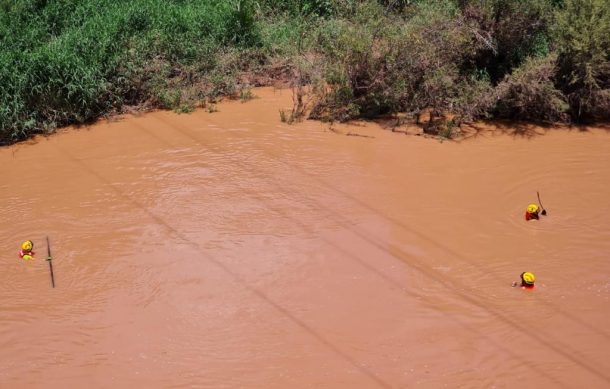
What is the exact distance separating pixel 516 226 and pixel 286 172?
2655mm

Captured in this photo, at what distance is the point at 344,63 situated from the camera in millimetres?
8875

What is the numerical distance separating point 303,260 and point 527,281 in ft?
6.53

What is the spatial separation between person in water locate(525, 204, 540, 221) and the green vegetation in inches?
82.4

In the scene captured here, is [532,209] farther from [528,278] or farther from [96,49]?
[96,49]

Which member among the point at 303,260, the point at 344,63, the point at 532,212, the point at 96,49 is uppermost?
the point at 96,49

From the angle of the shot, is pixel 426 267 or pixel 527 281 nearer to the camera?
pixel 527 281

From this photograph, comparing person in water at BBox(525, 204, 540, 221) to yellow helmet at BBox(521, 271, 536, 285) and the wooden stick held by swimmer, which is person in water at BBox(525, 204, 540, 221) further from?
yellow helmet at BBox(521, 271, 536, 285)

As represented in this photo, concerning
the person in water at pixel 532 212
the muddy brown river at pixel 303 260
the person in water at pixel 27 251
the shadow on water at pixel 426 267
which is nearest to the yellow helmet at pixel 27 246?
the person in water at pixel 27 251

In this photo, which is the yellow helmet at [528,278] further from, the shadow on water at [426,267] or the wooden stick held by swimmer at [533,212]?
the wooden stick held by swimmer at [533,212]

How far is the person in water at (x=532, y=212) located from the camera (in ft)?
20.9

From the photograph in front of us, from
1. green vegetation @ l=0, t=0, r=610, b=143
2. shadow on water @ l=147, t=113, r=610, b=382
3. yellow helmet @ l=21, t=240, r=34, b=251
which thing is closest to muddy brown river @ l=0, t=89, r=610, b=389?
shadow on water @ l=147, t=113, r=610, b=382

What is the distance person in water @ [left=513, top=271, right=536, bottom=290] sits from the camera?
538cm

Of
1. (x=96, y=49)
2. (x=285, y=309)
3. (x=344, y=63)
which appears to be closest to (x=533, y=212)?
(x=285, y=309)

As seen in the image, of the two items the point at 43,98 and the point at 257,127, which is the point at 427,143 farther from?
the point at 43,98
